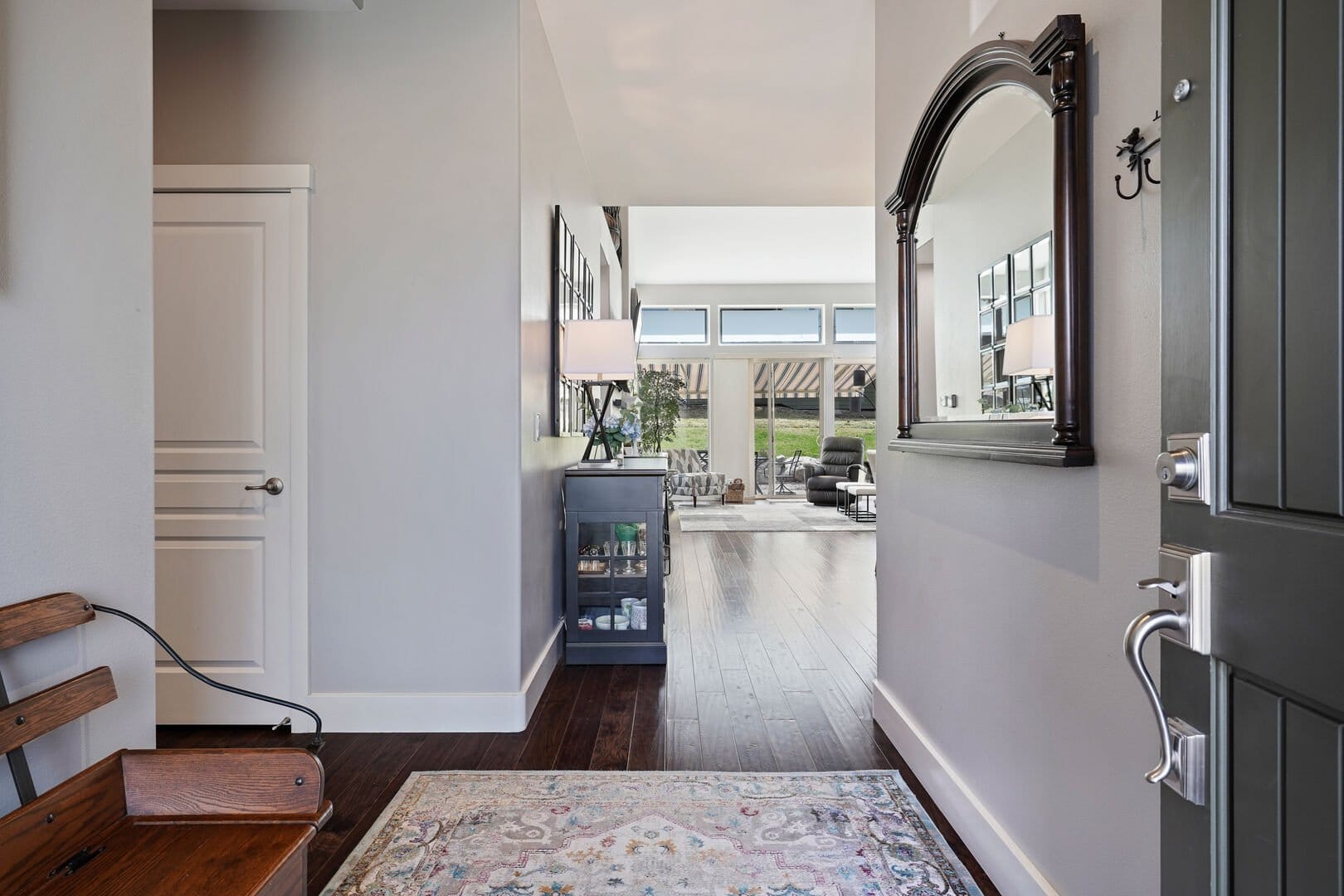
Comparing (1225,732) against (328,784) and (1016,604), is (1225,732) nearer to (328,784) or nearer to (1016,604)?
(1016,604)

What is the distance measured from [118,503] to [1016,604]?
70.6 inches

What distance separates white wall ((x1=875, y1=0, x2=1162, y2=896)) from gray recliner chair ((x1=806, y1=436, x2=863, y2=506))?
8436mm

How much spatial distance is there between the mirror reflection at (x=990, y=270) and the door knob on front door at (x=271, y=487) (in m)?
2.20

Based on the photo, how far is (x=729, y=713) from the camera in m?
2.87

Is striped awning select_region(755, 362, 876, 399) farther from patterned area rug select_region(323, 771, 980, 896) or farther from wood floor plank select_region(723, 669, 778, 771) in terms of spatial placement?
patterned area rug select_region(323, 771, 980, 896)

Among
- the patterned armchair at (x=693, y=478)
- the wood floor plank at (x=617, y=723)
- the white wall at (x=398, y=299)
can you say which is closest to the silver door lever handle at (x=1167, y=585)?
the wood floor plank at (x=617, y=723)

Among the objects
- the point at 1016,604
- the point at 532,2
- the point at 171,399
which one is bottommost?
the point at 1016,604

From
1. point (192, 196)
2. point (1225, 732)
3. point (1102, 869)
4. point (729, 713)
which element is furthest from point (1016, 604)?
point (192, 196)

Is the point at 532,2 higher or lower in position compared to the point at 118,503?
higher

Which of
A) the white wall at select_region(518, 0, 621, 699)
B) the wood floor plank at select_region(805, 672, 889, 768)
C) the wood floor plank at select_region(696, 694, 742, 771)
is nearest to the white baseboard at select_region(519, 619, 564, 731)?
the white wall at select_region(518, 0, 621, 699)

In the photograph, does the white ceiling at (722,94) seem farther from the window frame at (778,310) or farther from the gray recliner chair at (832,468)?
the window frame at (778,310)

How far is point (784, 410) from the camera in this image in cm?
1162

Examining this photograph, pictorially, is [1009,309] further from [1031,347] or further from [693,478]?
[693,478]

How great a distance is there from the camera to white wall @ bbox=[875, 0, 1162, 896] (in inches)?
48.8
